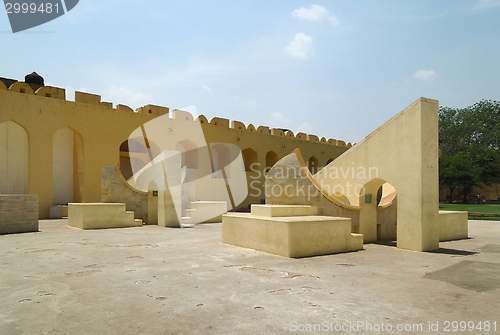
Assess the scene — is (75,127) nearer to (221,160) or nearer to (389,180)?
(221,160)

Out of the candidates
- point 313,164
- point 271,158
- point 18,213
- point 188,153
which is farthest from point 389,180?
point 313,164

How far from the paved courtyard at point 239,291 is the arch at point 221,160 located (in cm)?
1558

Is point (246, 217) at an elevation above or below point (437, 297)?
above

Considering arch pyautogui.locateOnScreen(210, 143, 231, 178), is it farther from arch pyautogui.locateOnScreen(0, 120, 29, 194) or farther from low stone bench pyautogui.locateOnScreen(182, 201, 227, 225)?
arch pyautogui.locateOnScreen(0, 120, 29, 194)

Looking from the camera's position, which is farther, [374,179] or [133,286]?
[374,179]

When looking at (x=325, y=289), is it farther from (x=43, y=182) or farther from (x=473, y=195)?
(x=473, y=195)

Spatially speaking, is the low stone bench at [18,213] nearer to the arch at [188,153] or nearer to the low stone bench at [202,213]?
the low stone bench at [202,213]

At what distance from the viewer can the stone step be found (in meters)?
7.62

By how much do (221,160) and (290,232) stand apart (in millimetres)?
17295

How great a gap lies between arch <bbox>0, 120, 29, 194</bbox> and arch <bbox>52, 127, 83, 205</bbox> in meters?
1.23

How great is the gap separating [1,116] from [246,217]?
39.1ft

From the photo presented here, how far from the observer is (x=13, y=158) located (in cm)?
1569

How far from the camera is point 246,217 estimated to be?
25.5 ft

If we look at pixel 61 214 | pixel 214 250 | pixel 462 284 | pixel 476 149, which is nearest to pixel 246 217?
pixel 214 250
